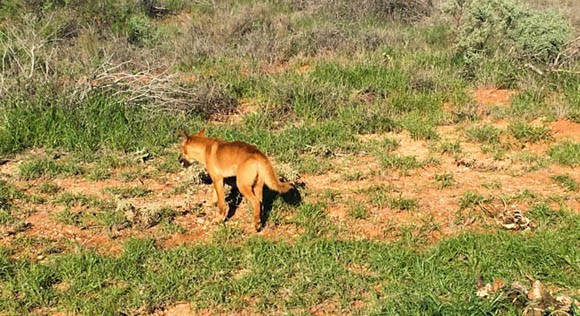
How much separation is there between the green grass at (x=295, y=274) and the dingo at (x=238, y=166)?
40 cm

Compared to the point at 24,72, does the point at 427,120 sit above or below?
below

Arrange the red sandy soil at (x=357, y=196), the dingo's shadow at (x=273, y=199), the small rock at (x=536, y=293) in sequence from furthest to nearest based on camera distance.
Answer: the dingo's shadow at (x=273, y=199) < the red sandy soil at (x=357, y=196) < the small rock at (x=536, y=293)

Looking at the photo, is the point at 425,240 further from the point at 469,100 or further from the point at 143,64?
the point at 143,64

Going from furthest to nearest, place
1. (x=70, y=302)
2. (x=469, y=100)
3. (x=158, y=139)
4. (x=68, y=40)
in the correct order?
(x=68, y=40) < (x=469, y=100) < (x=158, y=139) < (x=70, y=302)

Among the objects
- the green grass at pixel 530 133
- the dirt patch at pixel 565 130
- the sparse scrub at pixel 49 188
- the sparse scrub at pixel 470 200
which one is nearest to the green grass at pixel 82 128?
the sparse scrub at pixel 49 188

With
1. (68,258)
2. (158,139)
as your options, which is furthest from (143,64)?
(68,258)

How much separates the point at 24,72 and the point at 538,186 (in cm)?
639

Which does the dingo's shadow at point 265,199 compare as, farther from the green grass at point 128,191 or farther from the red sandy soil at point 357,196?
the green grass at point 128,191

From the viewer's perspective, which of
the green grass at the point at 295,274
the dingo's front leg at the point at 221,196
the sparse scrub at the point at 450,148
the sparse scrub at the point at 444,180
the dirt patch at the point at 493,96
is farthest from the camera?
the dirt patch at the point at 493,96

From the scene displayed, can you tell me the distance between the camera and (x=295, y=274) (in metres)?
4.51

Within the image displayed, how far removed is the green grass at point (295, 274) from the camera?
13.5 feet

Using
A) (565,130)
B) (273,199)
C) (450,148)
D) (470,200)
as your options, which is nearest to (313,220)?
(273,199)

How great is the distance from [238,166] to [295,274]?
1094mm

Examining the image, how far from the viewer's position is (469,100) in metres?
8.38
